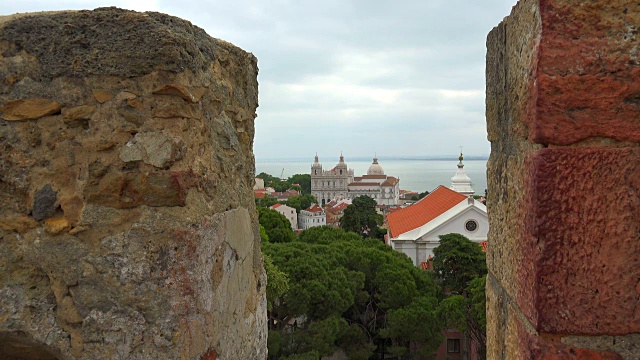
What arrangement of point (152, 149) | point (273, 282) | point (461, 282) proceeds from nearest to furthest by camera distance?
1. point (152, 149)
2. point (273, 282)
3. point (461, 282)

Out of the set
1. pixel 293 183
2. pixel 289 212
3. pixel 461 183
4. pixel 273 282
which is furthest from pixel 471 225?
pixel 293 183

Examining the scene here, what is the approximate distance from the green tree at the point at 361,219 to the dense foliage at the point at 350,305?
1653 centimetres

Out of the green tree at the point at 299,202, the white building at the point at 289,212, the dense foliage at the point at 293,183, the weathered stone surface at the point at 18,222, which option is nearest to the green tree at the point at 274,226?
the weathered stone surface at the point at 18,222

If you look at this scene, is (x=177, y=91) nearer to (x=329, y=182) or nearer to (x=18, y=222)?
(x=18, y=222)

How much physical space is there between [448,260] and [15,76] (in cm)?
1619

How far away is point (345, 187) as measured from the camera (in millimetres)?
84438

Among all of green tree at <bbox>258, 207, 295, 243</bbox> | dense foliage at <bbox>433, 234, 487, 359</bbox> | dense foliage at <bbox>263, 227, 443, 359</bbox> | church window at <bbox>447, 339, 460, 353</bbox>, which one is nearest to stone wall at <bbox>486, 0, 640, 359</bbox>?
dense foliage at <bbox>263, 227, 443, 359</bbox>

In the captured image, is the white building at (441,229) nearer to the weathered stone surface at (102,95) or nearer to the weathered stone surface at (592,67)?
the weathered stone surface at (102,95)

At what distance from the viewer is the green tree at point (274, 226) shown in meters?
23.2

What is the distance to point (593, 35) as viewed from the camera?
42.5 inches

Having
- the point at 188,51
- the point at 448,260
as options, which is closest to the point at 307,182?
the point at 448,260

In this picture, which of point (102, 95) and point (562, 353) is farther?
point (102, 95)

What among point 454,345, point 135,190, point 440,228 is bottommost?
point 454,345

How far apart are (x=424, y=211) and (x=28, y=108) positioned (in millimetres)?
29199
